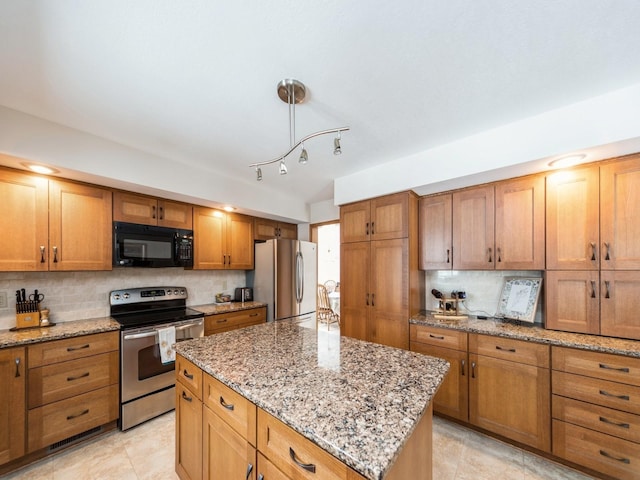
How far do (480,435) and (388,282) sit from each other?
1500 mm

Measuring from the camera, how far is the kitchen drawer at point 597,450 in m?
1.63

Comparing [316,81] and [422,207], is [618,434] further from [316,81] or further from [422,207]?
[316,81]

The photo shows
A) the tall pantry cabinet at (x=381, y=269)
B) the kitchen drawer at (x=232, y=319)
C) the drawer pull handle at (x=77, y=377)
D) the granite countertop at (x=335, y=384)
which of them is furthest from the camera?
the kitchen drawer at (x=232, y=319)

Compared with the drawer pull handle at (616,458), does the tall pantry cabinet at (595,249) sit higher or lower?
higher

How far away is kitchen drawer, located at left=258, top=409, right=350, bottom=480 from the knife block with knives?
8.17 ft

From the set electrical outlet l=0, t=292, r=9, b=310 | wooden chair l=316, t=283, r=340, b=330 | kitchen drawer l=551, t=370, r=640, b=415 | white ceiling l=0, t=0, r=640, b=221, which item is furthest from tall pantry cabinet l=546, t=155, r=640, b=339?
electrical outlet l=0, t=292, r=9, b=310

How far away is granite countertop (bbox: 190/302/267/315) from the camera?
3.06 meters

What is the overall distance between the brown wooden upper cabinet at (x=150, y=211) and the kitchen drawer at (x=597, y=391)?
→ 3699 millimetres

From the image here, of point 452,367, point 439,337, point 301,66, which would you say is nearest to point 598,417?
point 452,367

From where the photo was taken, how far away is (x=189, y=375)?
4.99 ft

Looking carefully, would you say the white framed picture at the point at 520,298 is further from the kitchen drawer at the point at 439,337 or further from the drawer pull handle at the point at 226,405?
the drawer pull handle at the point at 226,405

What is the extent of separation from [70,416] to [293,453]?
230cm

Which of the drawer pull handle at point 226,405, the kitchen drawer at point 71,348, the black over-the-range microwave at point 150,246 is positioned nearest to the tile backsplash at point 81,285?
the black over-the-range microwave at point 150,246

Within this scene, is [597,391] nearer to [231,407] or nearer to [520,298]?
[520,298]
